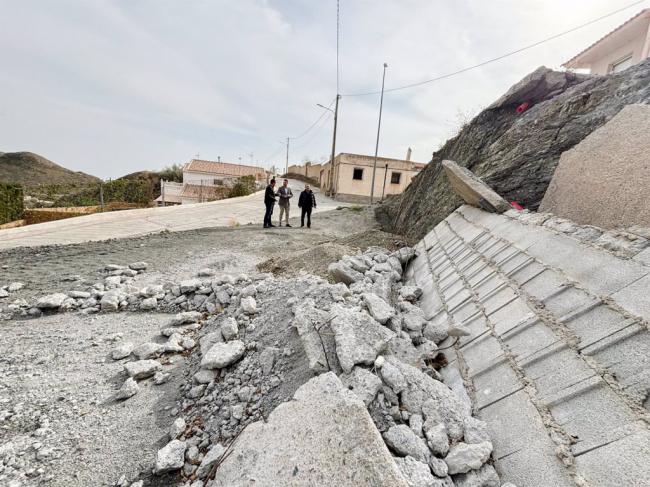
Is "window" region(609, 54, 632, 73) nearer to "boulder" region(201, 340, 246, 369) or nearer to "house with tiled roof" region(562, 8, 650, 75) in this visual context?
"house with tiled roof" region(562, 8, 650, 75)

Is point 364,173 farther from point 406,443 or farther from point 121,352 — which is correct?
point 406,443

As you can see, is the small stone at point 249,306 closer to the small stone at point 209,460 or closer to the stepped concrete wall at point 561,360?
the small stone at point 209,460

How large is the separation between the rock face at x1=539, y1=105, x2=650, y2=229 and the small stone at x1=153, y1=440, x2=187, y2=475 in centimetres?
359

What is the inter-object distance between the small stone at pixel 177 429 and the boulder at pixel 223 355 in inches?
Answer: 16.6

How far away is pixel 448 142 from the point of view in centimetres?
988

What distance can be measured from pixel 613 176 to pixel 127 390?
4491mm

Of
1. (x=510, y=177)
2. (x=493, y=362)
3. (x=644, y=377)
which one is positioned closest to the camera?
(x=644, y=377)

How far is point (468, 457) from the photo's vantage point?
52.2 inches

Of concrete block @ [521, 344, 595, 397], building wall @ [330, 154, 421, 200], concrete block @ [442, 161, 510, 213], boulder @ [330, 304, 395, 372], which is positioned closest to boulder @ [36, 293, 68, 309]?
boulder @ [330, 304, 395, 372]

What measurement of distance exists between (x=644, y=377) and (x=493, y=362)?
0.66 metres

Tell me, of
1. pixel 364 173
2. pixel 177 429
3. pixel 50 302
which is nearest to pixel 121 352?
pixel 177 429

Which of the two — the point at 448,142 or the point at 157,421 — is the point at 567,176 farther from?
the point at 448,142

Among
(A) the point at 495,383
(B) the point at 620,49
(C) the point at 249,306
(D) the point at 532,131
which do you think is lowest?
(C) the point at 249,306

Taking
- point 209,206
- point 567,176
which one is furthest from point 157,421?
point 209,206
